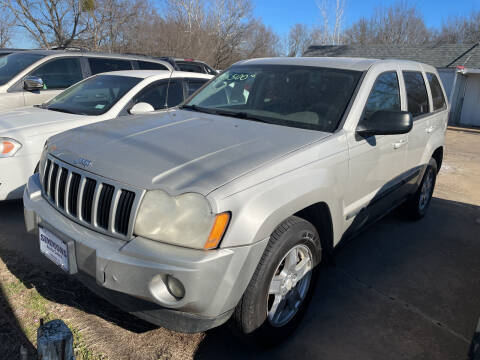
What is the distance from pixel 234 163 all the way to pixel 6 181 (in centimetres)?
282

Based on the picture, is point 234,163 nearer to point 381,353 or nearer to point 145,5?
point 381,353

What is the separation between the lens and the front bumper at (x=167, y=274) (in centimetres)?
191

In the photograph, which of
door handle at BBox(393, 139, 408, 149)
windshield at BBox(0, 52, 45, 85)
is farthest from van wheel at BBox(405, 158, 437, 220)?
windshield at BBox(0, 52, 45, 85)

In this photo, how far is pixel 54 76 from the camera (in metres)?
6.35

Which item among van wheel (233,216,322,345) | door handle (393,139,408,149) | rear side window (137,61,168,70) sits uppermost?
rear side window (137,61,168,70)

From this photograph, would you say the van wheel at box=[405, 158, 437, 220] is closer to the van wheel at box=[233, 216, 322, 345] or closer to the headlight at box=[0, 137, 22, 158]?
the van wheel at box=[233, 216, 322, 345]

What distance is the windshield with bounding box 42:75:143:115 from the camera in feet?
15.9

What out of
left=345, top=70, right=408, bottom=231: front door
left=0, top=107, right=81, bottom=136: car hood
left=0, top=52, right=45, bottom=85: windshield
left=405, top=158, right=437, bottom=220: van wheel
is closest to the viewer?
left=345, top=70, right=408, bottom=231: front door

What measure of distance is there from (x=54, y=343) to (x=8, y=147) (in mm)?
2931

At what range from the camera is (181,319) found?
2.03 metres

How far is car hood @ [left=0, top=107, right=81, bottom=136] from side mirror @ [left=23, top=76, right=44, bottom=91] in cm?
89

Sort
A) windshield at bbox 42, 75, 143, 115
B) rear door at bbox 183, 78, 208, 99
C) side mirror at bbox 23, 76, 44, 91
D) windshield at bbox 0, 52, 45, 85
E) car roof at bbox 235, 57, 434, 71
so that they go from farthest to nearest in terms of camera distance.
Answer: windshield at bbox 0, 52, 45, 85 < rear door at bbox 183, 78, 208, 99 < side mirror at bbox 23, 76, 44, 91 < windshield at bbox 42, 75, 143, 115 < car roof at bbox 235, 57, 434, 71

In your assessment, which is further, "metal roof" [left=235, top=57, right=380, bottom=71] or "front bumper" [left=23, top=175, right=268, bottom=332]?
"metal roof" [left=235, top=57, right=380, bottom=71]

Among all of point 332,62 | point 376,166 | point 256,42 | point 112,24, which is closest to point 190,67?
point 332,62
